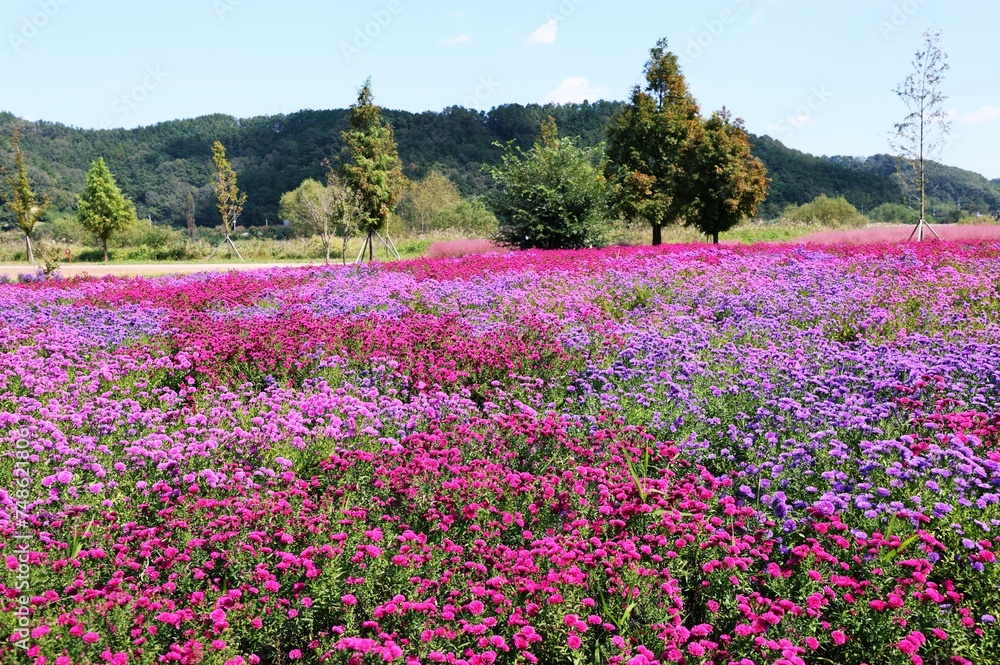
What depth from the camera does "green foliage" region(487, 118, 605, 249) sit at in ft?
76.0

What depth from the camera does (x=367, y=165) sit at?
27781 millimetres

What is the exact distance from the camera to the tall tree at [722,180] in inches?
981

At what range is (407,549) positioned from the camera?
3375mm

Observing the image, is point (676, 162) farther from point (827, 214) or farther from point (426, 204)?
point (426, 204)

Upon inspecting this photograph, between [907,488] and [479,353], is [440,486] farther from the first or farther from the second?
[479,353]

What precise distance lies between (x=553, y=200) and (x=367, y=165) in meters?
8.76

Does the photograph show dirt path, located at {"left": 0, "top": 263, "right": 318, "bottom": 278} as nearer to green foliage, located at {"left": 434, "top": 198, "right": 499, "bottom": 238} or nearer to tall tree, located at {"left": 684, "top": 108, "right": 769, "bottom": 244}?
tall tree, located at {"left": 684, "top": 108, "right": 769, "bottom": 244}

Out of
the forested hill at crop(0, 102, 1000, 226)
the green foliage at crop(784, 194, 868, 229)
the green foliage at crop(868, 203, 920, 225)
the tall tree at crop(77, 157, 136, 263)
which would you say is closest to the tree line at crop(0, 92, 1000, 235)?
the forested hill at crop(0, 102, 1000, 226)

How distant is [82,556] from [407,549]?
1.61 meters

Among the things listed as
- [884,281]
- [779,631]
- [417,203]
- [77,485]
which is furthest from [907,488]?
[417,203]

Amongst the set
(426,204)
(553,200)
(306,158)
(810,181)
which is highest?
(306,158)

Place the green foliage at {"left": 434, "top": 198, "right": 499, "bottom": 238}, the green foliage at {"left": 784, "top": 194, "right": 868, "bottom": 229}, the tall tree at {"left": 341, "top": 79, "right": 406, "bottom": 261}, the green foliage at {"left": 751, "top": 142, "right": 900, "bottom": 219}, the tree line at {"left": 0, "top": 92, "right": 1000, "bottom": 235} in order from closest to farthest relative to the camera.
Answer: the tall tree at {"left": 341, "top": 79, "right": 406, "bottom": 261} → the green foliage at {"left": 784, "top": 194, "right": 868, "bottom": 229} → the green foliage at {"left": 434, "top": 198, "right": 499, "bottom": 238} → the green foliage at {"left": 751, "top": 142, "right": 900, "bottom": 219} → the tree line at {"left": 0, "top": 92, "right": 1000, "bottom": 235}

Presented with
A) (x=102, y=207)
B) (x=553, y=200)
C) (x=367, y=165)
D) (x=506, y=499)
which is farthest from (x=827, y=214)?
(x=506, y=499)

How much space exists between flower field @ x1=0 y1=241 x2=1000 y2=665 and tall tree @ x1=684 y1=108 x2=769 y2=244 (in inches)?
704
